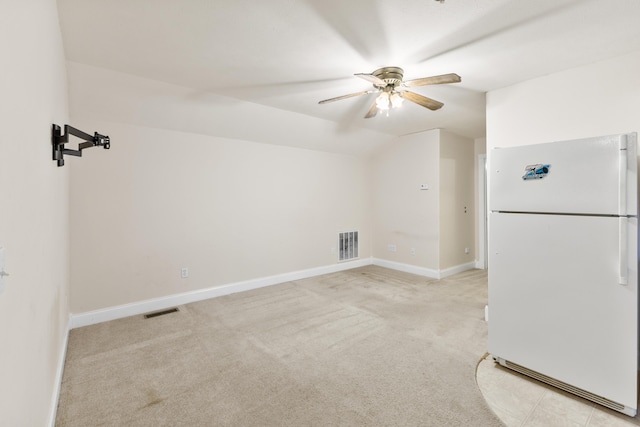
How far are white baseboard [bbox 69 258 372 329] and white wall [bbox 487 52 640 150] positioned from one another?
10.7 ft

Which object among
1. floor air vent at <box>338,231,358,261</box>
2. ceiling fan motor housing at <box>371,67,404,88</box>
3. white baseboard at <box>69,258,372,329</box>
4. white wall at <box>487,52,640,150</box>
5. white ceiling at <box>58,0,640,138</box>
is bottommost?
white baseboard at <box>69,258,372,329</box>

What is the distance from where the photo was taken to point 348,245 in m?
5.57

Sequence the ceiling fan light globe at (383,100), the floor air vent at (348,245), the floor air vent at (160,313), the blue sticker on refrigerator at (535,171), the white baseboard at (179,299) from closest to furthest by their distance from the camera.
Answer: the blue sticker on refrigerator at (535,171) → the ceiling fan light globe at (383,100) → the white baseboard at (179,299) → the floor air vent at (160,313) → the floor air vent at (348,245)

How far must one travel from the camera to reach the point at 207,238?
394 cm

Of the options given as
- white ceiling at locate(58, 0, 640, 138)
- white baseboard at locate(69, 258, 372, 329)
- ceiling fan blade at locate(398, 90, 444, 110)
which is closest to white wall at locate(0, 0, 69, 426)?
white ceiling at locate(58, 0, 640, 138)

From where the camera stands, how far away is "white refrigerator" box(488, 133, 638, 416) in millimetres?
1788

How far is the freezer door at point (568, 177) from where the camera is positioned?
1.78 metres

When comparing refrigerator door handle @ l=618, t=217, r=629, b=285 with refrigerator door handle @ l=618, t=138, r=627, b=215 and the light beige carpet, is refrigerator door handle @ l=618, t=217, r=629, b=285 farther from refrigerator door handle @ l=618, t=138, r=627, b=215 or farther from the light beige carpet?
the light beige carpet

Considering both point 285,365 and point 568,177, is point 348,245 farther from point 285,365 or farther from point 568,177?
point 568,177

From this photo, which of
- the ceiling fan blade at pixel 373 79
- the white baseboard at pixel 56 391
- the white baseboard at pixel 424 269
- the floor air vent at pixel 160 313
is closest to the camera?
the white baseboard at pixel 56 391

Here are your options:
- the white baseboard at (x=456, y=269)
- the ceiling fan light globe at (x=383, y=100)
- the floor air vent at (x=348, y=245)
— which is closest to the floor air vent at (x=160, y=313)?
the floor air vent at (x=348, y=245)

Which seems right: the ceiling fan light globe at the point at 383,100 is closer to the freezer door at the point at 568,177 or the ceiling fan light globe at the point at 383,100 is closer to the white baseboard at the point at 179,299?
the freezer door at the point at 568,177

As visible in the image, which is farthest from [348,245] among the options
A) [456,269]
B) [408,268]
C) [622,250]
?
[622,250]

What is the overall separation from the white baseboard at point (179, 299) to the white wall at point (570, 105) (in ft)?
10.7
